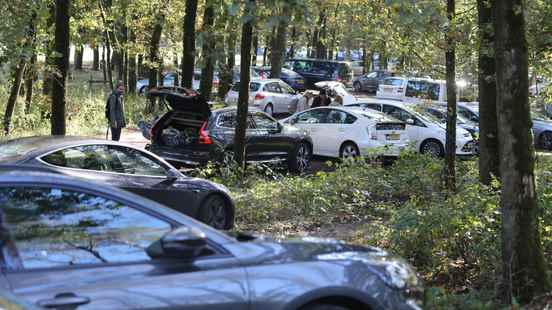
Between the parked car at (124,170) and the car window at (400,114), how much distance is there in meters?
10.4

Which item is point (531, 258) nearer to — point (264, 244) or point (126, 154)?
point (264, 244)

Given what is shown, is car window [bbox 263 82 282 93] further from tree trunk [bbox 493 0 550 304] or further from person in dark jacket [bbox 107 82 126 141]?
tree trunk [bbox 493 0 550 304]

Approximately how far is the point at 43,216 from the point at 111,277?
510 mm

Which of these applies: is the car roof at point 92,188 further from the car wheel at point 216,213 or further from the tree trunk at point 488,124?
the tree trunk at point 488,124

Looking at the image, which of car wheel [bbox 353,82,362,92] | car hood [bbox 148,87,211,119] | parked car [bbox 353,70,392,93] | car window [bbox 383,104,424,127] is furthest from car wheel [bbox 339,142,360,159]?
car wheel [bbox 353,82,362,92]

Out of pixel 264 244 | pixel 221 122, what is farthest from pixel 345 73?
pixel 264 244

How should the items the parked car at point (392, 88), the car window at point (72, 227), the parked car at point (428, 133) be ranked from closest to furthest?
the car window at point (72, 227) → the parked car at point (428, 133) → the parked car at point (392, 88)

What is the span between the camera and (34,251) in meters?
3.60

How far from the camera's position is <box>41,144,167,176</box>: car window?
8320mm

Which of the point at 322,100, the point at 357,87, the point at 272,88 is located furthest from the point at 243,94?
the point at 357,87

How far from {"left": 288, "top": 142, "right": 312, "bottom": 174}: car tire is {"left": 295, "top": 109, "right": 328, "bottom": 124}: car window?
1.57 m

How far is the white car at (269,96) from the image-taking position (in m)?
28.8

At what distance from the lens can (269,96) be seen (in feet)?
95.5

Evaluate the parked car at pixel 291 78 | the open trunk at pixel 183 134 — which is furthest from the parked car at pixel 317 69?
the open trunk at pixel 183 134
